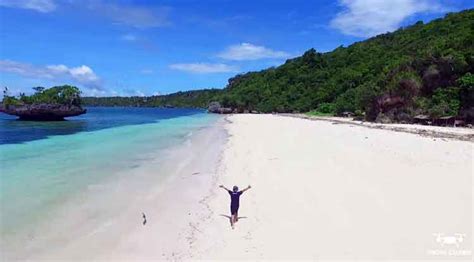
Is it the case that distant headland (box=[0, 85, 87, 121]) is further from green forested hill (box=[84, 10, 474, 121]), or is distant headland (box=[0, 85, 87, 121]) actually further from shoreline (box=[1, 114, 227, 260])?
shoreline (box=[1, 114, 227, 260])

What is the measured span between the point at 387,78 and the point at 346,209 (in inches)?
1493

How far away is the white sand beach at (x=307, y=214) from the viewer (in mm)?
6930

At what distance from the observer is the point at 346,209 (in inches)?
348

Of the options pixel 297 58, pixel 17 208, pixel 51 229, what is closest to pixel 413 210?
pixel 51 229

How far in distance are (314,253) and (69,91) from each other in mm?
74102

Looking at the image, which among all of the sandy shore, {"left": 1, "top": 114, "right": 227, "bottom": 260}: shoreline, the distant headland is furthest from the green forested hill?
the distant headland

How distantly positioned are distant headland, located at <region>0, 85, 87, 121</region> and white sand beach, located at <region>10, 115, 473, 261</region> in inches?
2340

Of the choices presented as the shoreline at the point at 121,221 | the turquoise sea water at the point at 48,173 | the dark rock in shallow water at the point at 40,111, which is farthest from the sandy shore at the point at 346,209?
the dark rock in shallow water at the point at 40,111

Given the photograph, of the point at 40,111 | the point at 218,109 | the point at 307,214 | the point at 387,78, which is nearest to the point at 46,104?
the point at 40,111

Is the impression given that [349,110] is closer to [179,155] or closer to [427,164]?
[179,155]

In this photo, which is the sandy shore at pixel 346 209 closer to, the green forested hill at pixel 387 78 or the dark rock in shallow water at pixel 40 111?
the green forested hill at pixel 387 78

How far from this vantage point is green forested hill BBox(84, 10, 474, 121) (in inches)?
1328

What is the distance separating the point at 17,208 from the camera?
34.6 ft

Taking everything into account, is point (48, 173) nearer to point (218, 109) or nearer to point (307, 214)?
point (307, 214)
